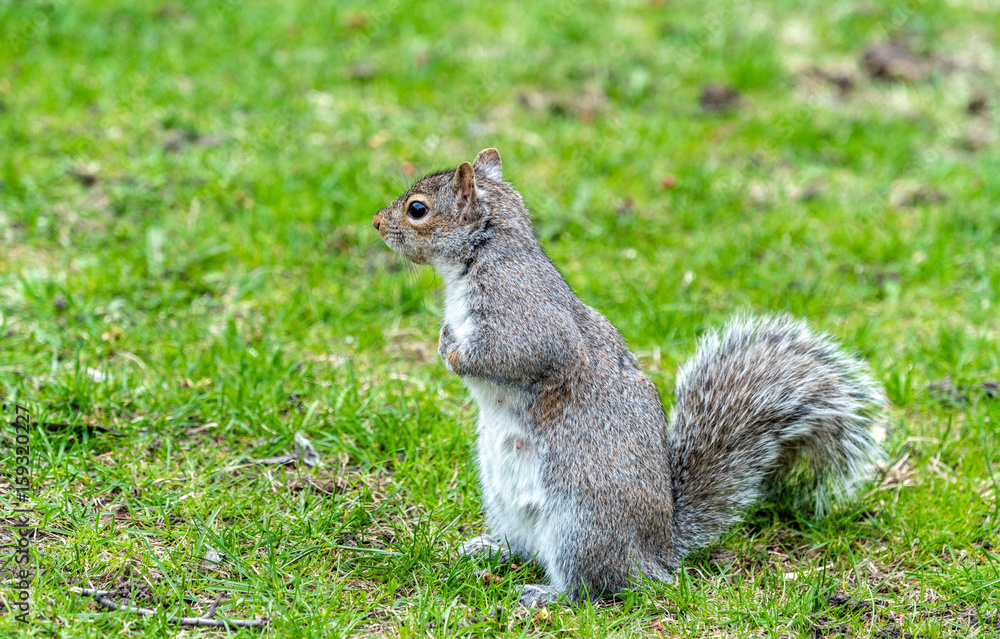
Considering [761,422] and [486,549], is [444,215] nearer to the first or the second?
[486,549]

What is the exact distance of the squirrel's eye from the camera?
106 inches

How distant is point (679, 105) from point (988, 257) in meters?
1.93

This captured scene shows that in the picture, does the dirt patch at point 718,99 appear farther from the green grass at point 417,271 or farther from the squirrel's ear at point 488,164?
the squirrel's ear at point 488,164

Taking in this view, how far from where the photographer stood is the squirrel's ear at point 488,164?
2.86 metres

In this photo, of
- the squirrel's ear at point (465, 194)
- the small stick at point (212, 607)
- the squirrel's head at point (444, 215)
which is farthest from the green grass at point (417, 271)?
the squirrel's ear at point (465, 194)

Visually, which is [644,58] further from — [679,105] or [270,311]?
[270,311]

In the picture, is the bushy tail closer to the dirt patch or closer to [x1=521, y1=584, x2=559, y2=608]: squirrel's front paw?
[x1=521, y1=584, x2=559, y2=608]: squirrel's front paw

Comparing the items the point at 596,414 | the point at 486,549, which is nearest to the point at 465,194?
the point at 596,414

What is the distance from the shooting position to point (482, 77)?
18.4ft

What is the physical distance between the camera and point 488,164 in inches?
113

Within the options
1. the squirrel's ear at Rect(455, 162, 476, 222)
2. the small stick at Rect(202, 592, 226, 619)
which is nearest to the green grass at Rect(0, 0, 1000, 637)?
the small stick at Rect(202, 592, 226, 619)

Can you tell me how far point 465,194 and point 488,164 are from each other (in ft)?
0.87

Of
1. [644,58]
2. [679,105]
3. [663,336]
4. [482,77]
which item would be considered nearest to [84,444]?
[663,336]

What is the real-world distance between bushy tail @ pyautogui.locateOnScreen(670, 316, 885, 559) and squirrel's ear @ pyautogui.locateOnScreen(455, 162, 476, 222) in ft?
2.45
